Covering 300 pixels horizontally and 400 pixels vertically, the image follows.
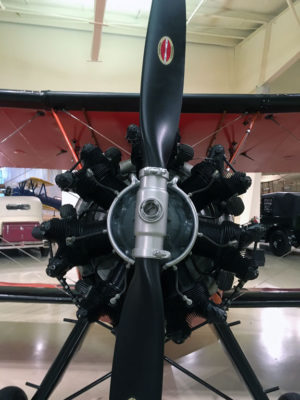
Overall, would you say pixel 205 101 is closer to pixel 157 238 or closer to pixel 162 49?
pixel 162 49

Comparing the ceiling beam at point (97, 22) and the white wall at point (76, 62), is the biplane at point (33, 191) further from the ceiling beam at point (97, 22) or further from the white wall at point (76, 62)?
the ceiling beam at point (97, 22)

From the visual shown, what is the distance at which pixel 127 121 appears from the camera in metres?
2.67

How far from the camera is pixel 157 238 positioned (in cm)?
120

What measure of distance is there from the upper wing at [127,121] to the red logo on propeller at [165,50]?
57 cm

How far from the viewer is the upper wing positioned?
219 centimetres

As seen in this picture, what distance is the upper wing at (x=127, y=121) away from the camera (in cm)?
219

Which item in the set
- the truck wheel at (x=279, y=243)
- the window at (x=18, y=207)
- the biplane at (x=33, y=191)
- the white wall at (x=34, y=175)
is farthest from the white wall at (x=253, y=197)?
the white wall at (x=34, y=175)

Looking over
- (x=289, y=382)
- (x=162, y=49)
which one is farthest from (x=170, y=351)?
(x=162, y=49)

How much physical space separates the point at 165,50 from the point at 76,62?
6.76 meters

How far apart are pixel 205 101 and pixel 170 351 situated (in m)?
2.19

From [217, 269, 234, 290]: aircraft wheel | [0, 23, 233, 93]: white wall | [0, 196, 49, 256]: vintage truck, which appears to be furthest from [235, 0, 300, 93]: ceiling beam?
[0, 196, 49, 256]: vintage truck

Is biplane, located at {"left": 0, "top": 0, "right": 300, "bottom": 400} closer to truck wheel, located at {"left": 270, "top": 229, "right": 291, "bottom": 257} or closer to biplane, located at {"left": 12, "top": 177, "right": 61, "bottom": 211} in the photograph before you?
truck wheel, located at {"left": 270, "top": 229, "right": 291, "bottom": 257}

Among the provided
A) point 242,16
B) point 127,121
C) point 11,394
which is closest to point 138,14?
point 242,16

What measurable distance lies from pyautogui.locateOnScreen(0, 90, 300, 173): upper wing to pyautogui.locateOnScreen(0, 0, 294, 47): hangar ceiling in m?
3.90
